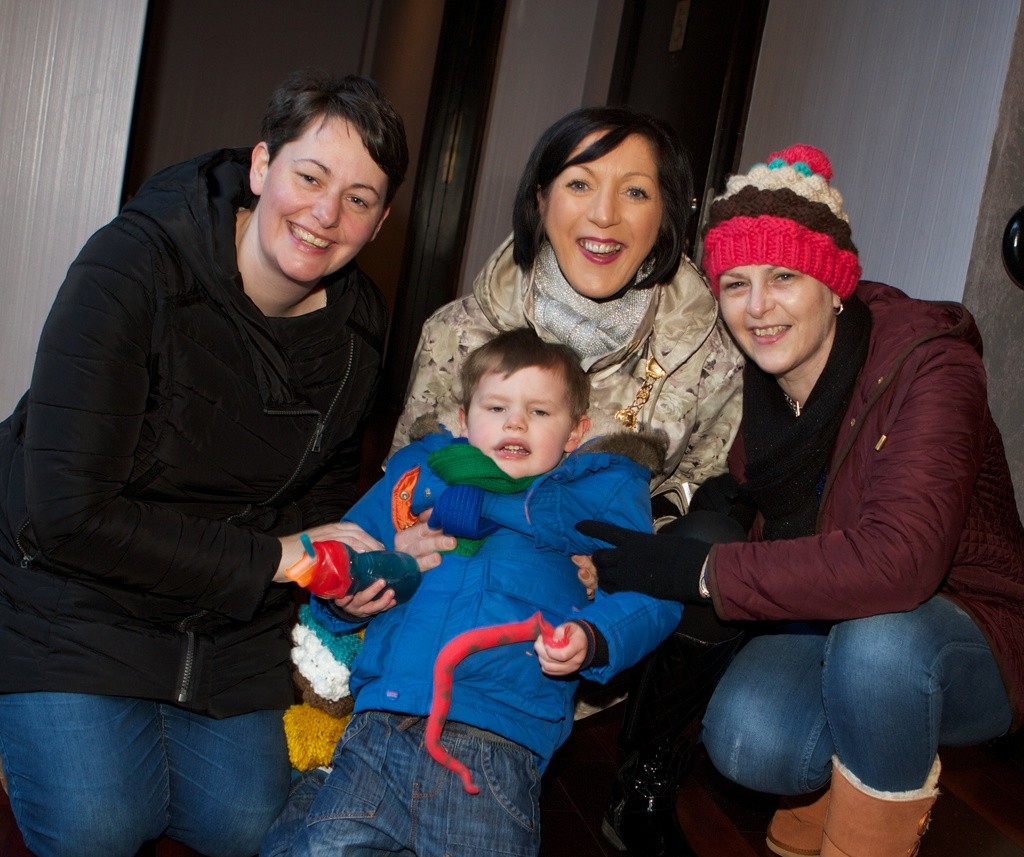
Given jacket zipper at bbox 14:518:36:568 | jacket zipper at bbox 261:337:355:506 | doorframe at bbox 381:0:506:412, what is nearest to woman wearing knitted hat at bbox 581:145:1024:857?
jacket zipper at bbox 261:337:355:506

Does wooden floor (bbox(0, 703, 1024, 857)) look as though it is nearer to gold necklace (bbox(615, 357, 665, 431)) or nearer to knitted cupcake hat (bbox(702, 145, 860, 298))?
gold necklace (bbox(615, 357, 665, 431))

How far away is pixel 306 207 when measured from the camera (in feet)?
6.10

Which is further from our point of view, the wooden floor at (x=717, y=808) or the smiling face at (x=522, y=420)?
the wooden floor at (x=717, y=808)

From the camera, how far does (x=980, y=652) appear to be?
5.75 ft

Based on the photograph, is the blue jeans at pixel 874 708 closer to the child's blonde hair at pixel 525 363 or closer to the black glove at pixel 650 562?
the black glove at pixel 650 562

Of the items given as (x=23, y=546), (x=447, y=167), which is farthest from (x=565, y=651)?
(x=447, y=167)

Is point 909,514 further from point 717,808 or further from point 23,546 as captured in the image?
point 23,546

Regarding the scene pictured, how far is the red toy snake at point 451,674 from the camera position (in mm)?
1633

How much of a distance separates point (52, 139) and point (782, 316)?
2.24m

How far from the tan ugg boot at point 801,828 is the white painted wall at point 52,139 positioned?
2429mm

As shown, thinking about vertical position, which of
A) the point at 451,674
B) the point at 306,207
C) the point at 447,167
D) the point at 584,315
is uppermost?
the point at 447,167

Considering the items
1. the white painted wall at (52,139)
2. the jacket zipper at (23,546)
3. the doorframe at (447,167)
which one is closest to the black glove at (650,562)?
the jacket zipper at (23,546)

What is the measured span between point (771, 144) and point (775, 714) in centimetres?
315

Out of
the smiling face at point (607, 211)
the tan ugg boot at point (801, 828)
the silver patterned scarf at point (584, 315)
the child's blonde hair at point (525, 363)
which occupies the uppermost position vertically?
the smiling face at point (607, 211)
